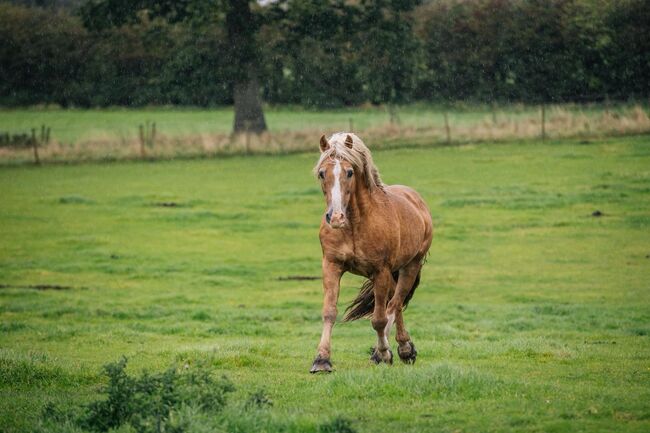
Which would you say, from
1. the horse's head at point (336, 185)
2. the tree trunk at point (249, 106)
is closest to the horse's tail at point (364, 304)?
the horse's head at point (336, 185)

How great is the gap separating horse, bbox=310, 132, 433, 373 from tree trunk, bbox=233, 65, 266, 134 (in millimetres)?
34791

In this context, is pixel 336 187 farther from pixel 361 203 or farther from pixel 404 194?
pixel 404 194

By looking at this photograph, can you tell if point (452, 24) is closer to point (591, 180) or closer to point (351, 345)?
A: point (591, 180)

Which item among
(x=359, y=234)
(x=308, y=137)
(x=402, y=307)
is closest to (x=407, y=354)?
(x=402, y=307)

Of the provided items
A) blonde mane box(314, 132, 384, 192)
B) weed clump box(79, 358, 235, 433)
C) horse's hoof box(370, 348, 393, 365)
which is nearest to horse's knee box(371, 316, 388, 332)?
horse's hoof box(370, 348, 393, 365)

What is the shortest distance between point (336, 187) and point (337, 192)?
0.21ft

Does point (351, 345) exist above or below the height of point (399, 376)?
below

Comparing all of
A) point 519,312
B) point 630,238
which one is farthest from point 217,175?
point 519,312

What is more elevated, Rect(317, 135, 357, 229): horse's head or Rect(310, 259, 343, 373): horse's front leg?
Rect(317, 135, 357, 229): horse's head

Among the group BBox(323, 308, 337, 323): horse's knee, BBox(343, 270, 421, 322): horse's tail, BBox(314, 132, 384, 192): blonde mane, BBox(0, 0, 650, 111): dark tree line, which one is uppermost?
BBox(0, 0, 650, 111): dark tree line

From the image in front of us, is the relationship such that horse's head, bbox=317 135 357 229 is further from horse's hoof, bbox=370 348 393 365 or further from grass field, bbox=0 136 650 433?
horse's hoof, bbox=370 348 393 365

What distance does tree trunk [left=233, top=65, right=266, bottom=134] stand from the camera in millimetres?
45375

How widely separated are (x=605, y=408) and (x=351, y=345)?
19.5 ft

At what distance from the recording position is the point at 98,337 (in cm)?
1444
